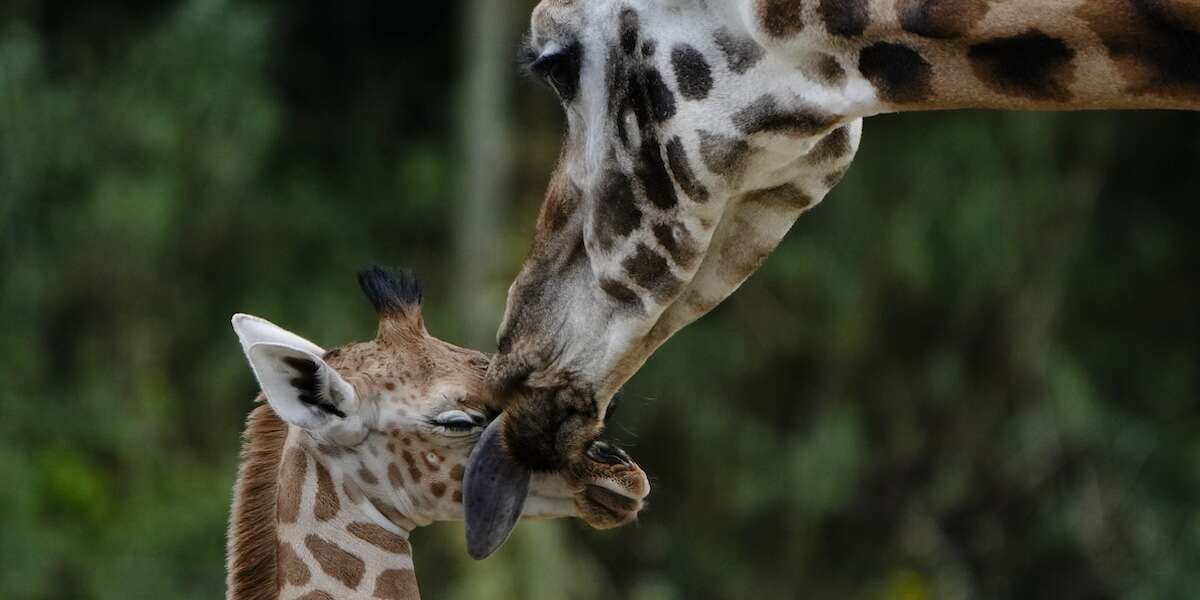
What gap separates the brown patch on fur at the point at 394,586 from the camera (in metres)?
4.03

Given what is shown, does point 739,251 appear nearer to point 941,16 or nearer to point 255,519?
point 941,16

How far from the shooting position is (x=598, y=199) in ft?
10.9

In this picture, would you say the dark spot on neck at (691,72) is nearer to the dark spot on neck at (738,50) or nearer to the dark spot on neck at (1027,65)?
the dark spot on neck at (738,50)

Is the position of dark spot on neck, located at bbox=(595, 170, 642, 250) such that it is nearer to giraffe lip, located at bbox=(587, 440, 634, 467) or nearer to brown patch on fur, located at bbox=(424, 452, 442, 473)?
giraffe lip, located at bbox=(587, 440, 634, 467)

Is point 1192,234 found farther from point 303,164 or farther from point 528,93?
point 303,164

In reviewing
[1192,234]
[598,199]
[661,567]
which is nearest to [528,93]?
[661,567]

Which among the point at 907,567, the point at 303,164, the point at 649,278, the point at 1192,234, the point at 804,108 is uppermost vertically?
→ the point at 804,108

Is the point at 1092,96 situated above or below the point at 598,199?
above

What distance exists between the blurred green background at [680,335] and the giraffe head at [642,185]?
19.4 feet

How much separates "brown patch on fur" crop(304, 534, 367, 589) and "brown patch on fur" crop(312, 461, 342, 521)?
5cm

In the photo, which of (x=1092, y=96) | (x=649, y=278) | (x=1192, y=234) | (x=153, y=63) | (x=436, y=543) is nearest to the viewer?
(x=1092, y=96)

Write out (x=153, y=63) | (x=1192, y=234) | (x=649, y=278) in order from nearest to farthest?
(x=649, y=278), (x=153, y=63), (x=1192, y=234)

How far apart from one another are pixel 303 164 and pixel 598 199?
330 inches

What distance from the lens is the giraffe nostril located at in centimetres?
379
